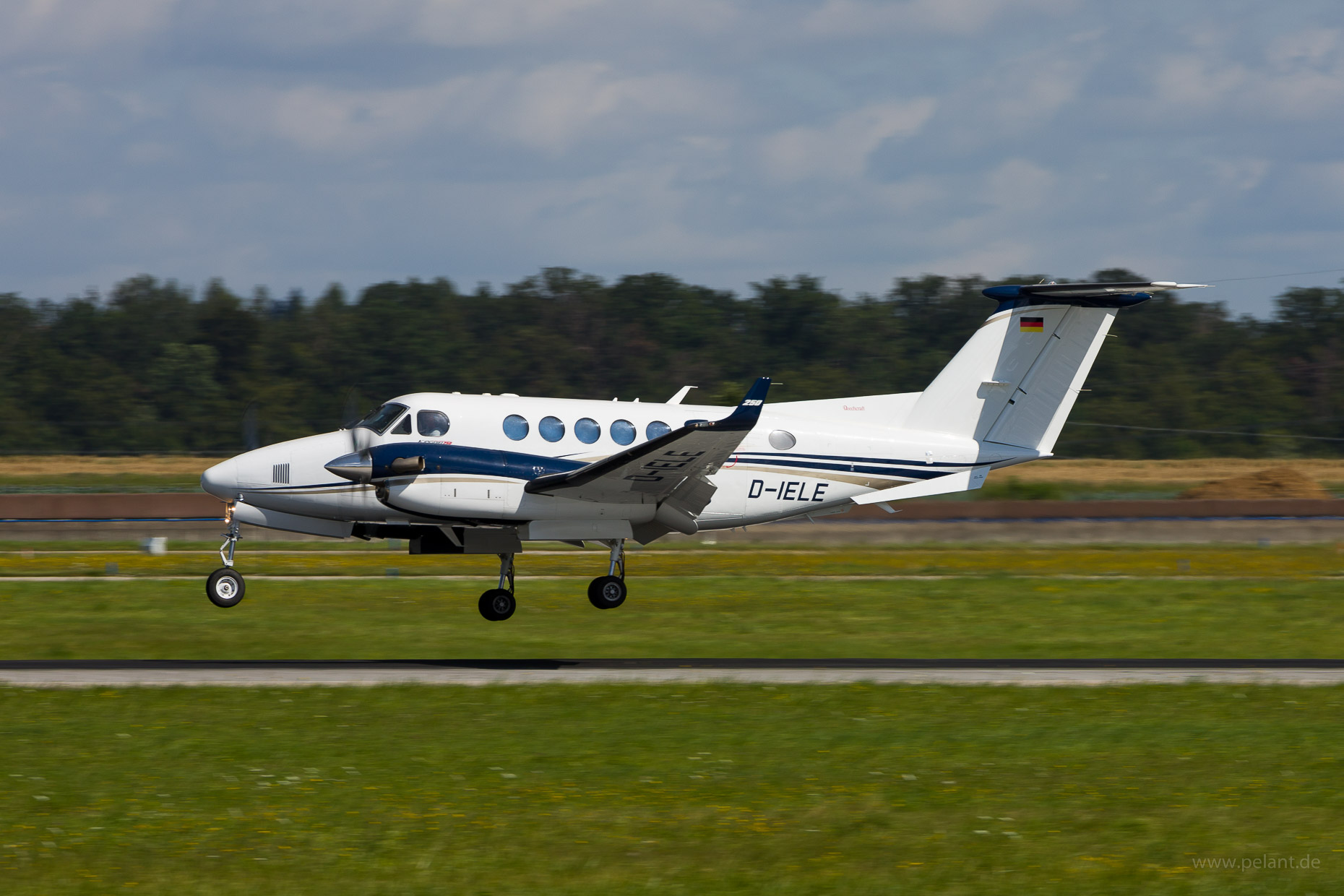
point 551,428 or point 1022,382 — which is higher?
point 1022,382

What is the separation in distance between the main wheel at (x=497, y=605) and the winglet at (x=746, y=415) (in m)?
5.56

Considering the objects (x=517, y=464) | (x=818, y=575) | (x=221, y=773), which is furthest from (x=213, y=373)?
(x=221, y=773)

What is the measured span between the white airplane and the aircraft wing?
33 mm

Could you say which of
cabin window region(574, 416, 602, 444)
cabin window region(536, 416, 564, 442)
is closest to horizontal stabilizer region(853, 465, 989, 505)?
cabin window region(574, 416, 602, 444)

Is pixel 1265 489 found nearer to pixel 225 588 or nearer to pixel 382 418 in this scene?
pixel 382 418

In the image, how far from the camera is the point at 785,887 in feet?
29.3

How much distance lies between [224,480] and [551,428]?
5128 millimetres

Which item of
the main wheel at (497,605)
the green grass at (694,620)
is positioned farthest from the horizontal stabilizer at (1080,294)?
the main wheel at (497,605)

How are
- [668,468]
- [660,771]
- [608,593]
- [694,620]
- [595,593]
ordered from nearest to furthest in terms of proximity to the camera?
[660,771]
[668,468]
[608,593]
[595,593]
[694,620]

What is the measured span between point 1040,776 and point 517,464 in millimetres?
10664

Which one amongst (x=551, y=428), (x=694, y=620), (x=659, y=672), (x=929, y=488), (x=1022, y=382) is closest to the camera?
(x=659, y=672)

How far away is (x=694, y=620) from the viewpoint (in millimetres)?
23344

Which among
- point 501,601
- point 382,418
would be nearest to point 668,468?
point 501,601

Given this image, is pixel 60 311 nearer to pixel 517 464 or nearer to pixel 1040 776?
pixel 517 464
